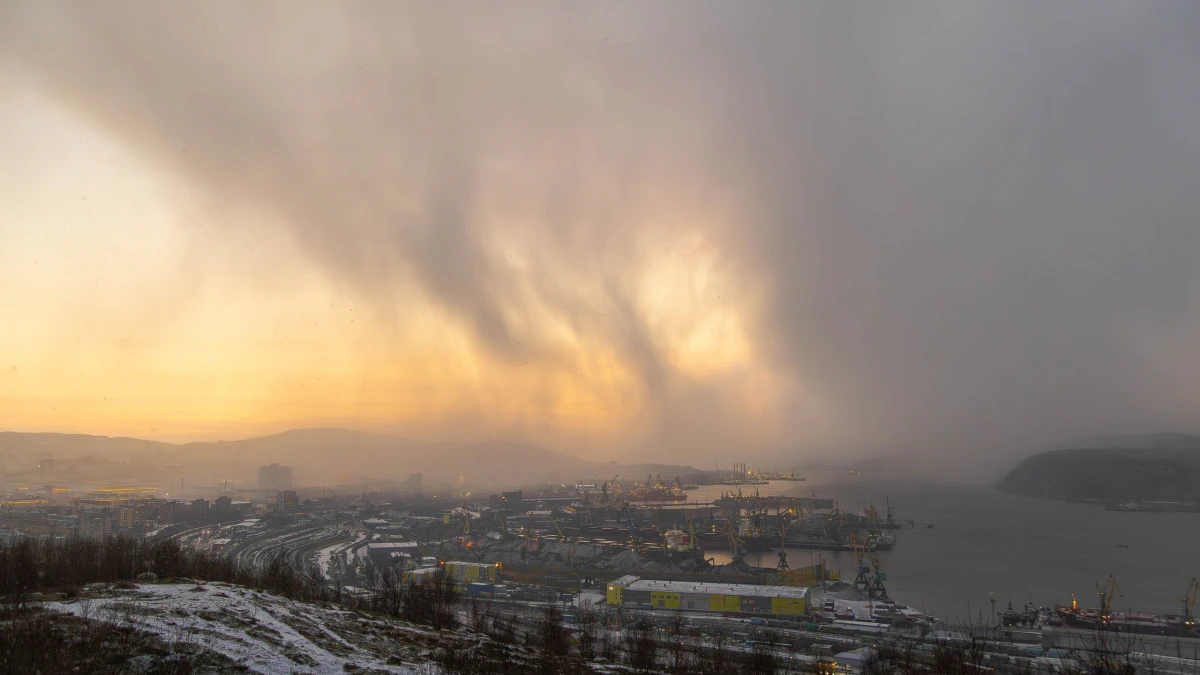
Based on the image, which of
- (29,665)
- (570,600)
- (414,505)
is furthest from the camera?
(414,505)

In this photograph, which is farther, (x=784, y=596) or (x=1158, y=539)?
(x=1158, y=539)

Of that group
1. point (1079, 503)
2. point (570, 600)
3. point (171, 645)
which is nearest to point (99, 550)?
point (171, 645)

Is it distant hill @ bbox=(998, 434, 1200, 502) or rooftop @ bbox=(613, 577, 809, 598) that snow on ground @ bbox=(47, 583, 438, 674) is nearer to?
rooftop @ bbox=(613, 577, 809, 598)

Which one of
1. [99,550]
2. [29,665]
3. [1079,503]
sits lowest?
[1079,503]

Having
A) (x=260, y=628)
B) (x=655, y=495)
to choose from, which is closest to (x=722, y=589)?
(x=260, y=628)

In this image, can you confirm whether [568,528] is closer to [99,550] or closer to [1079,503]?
[99,550]

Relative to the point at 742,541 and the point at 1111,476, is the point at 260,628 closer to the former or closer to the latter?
the point at 742,541

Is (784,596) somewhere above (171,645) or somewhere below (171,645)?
below

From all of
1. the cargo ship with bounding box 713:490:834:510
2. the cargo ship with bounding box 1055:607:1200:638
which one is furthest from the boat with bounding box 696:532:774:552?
the cargo ship with bounding box 713:490:834:510
